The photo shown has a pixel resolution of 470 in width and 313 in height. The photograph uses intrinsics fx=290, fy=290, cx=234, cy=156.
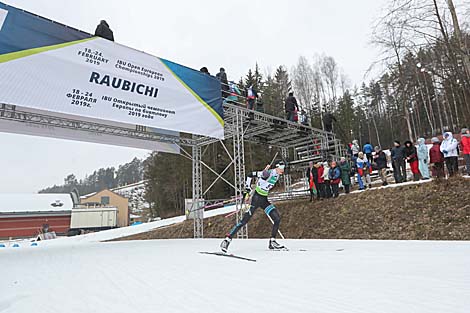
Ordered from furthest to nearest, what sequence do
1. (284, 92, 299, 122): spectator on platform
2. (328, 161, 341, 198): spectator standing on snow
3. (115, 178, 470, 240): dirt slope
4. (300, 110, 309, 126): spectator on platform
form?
(300, 110, 309, 126): spectator on platform → (284, 92, 299, 122): spectator on platform → (328, 161, 341, 198): spectator standing on snow → (115, 178, 470, 240): dirt slope

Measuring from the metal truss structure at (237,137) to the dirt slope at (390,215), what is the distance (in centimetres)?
199

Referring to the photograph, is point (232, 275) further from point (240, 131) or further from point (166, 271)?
point (240, 131)

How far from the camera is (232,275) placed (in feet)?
10.3

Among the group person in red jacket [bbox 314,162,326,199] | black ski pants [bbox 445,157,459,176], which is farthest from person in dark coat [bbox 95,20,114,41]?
black ski pants [bbox 445,157,459,176]

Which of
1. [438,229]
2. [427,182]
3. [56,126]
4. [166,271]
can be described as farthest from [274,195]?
[166,271]

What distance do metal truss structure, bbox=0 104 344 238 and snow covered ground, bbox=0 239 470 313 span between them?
16.9 ft

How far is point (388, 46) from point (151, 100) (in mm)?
8597

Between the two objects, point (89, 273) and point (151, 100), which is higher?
point (151, 100)

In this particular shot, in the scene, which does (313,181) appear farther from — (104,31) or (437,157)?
(104,31)

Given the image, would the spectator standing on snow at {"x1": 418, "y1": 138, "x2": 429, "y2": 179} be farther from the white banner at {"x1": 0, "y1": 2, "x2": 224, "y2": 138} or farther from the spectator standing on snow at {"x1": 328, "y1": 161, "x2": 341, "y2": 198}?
the white banner at {"x1": 0, "y1": 2, "x2": 224, "y2": 138}

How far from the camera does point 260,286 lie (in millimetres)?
2625

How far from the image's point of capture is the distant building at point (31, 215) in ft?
99.2

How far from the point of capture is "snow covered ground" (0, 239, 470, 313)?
207 cm

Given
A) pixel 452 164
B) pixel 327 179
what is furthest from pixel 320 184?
pixel 452 164
